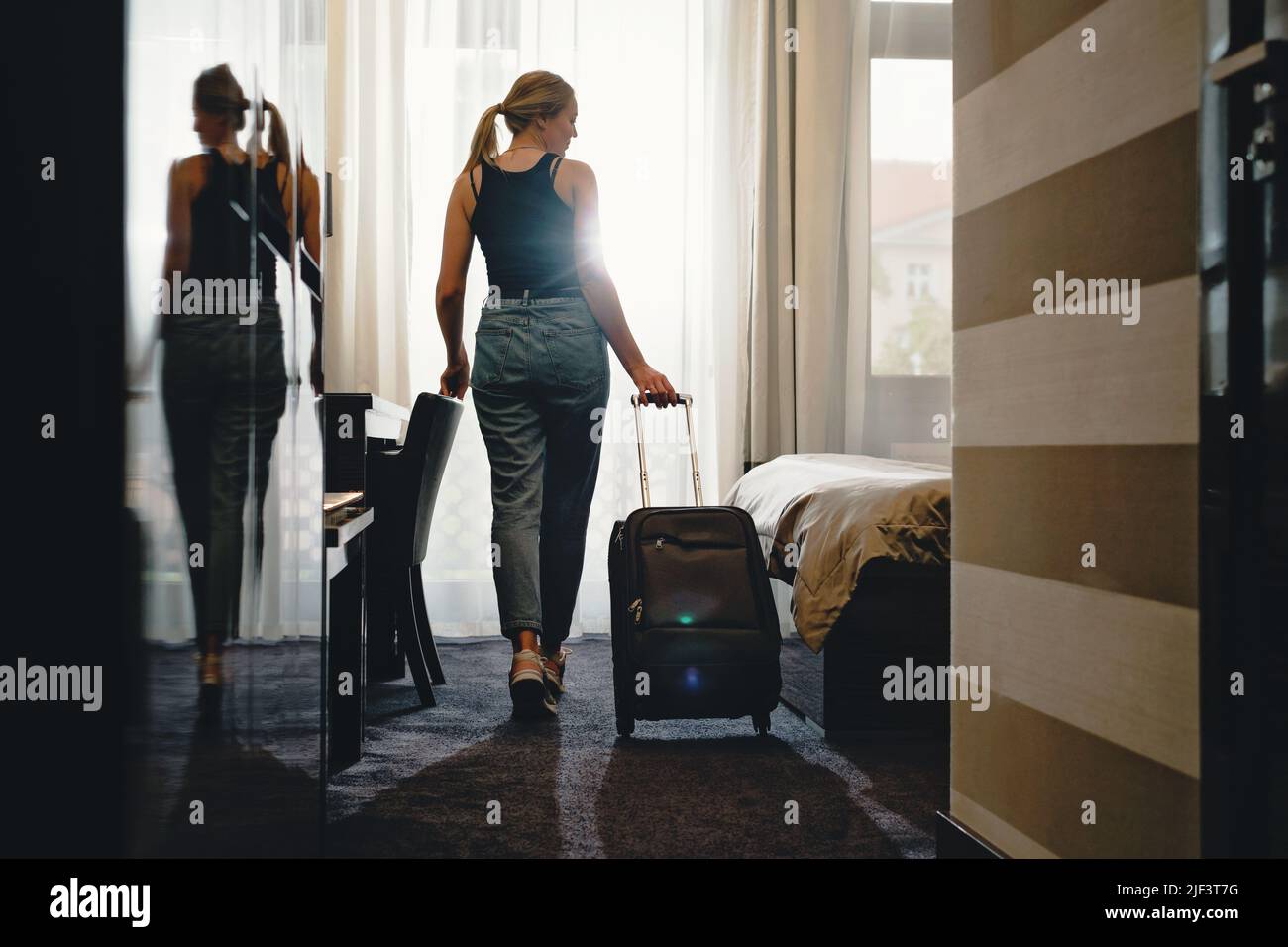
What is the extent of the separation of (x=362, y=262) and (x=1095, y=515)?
3009mm

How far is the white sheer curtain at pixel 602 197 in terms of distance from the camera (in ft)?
11.9

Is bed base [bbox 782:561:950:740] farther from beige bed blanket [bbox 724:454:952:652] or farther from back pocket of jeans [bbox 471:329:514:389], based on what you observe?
back pocket of jeans [bbox 471:329:514:389]

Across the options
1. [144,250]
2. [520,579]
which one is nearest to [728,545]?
[520,579]

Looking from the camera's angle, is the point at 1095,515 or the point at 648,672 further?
the point at 648,672

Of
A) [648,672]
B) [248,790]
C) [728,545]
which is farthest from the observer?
[728,545]

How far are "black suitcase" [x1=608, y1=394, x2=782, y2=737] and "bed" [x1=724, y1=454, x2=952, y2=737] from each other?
0.11 metres

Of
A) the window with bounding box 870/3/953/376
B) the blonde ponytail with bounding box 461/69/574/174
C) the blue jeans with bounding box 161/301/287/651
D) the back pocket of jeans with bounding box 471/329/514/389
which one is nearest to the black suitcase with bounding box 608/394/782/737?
the back pocket of jeans with bounding box 471/329/514/389

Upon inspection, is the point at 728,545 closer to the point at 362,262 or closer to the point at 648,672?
the point at 648,672

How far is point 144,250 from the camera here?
0.60 meters

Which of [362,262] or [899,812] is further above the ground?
[362,262]

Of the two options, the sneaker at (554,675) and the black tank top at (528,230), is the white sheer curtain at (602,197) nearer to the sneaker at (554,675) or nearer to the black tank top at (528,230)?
the sneaker at (554,675)

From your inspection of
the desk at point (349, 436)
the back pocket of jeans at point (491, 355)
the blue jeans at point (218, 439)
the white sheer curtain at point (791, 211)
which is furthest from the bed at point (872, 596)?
the white sheer curtain at point (791, 211)

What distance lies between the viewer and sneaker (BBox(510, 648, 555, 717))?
230cm

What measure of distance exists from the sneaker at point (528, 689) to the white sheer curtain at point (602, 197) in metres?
1.28
